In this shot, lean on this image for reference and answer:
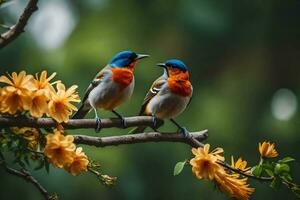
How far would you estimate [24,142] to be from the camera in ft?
6.16

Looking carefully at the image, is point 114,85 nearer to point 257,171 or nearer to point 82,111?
point 82,111

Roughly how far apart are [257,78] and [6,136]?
838 centimetres

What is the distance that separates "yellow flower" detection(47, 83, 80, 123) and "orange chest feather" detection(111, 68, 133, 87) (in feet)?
2.92

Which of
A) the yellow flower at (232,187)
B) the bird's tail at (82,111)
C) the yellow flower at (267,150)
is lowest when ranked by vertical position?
the bird's tail at (82,111)

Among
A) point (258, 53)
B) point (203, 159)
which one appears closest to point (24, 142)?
point (203, 159)

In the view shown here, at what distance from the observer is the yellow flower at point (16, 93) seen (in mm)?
1785

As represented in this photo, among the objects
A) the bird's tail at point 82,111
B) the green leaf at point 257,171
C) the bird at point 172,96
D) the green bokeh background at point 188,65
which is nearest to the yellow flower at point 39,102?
the green leaf at point 257,171

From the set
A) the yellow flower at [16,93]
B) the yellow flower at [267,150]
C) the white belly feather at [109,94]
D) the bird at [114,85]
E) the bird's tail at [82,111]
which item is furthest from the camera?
the bird's tail at [82,111]

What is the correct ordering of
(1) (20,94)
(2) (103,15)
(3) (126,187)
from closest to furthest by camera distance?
(1) (20,94)
(3) (126,187)
(2) (103,15)

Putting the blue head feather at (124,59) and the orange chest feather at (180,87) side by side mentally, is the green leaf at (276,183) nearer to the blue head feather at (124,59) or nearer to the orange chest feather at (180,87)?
the blue head feather at (124,59)

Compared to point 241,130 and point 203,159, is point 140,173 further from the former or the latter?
point 203,159

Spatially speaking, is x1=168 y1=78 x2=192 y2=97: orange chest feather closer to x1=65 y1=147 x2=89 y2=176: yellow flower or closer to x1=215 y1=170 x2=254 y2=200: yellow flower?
x1=215 y1=170 x2=254 y2=200: yellow flower

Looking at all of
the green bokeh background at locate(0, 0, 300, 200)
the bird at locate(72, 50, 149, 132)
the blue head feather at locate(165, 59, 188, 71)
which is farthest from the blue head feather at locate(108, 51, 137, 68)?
the green bokeh background at locate(0, 0, 300, 200)

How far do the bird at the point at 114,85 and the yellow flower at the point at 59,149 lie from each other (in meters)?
0.82
